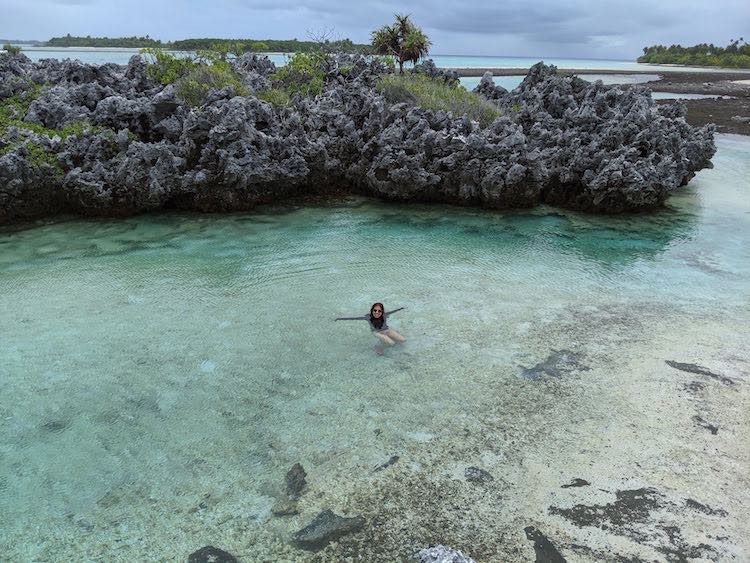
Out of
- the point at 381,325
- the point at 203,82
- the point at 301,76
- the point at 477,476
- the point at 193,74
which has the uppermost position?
the point at 301,76

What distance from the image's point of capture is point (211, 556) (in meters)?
5.84

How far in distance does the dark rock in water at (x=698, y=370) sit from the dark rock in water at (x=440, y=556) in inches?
235

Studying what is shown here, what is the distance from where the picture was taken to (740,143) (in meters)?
31.8

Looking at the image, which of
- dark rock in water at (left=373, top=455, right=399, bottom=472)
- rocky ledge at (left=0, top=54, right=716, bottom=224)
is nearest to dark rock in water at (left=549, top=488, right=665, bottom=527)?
dark rock in water at (left=373, top=455, right=399, bottom=472)

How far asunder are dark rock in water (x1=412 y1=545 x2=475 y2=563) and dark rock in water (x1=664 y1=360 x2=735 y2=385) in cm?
597

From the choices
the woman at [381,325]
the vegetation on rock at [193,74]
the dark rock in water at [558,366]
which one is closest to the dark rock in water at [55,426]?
the woman at [381,325]

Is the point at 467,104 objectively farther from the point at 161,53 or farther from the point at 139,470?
the point at 139,470

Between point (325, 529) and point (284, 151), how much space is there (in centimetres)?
1505

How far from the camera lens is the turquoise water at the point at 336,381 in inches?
255

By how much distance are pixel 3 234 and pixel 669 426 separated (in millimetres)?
17938

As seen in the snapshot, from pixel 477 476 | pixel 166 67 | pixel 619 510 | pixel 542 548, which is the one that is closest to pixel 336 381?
pixel 477 476

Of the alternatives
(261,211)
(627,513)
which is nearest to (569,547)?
(627,513)

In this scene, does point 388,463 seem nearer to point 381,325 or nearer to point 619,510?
point 619,510

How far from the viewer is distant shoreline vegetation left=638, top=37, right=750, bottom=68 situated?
12251 centimetres
